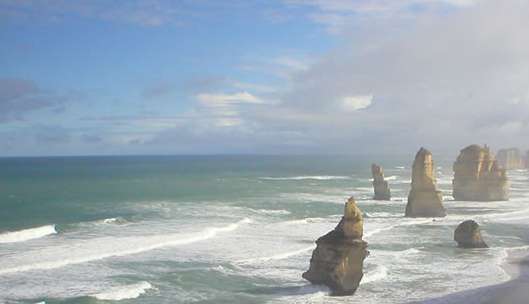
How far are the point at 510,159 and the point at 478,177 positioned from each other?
282 feet

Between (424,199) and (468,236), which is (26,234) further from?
(424,199)

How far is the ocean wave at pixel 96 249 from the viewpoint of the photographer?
119 feet

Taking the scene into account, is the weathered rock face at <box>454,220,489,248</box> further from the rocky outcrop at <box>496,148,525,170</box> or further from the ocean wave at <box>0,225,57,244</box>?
the rocky outcrop at <box>496,148,525,170</box>

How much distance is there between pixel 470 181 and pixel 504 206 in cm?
578

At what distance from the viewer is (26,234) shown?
4722cm

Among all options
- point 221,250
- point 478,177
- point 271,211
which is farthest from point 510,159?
point 221,250

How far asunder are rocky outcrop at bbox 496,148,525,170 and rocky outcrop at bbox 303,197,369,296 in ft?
421

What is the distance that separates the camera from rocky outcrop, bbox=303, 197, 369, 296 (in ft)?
95.2

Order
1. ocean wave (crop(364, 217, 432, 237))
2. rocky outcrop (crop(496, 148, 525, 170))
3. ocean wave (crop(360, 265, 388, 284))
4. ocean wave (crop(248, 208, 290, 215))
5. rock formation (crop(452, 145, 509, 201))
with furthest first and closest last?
rocky outcrop (crop(496, 148, 525, 170))
rock formation (crop(452, 145, 509, 201))
ocean wave (crop(248, 208, 290, 215))
ocean wave (crop(364, 217, 432, 237))
ocean wave (crop(360, 265, 388, 284))

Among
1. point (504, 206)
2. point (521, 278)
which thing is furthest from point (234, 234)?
point (504, 206)

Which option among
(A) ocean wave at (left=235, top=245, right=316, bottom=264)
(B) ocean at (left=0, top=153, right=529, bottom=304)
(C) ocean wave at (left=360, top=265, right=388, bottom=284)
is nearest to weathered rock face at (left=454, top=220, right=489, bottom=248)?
(B) ocean at (left=0, top=153, right=529, bottom=304)

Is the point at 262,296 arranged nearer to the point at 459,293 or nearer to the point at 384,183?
the point at 459,293

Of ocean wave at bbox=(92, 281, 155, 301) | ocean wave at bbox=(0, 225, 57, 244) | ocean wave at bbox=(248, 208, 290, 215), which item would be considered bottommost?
ocean wave at bbox=(92, 281, 155, 301)

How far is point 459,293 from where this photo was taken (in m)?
31.1
